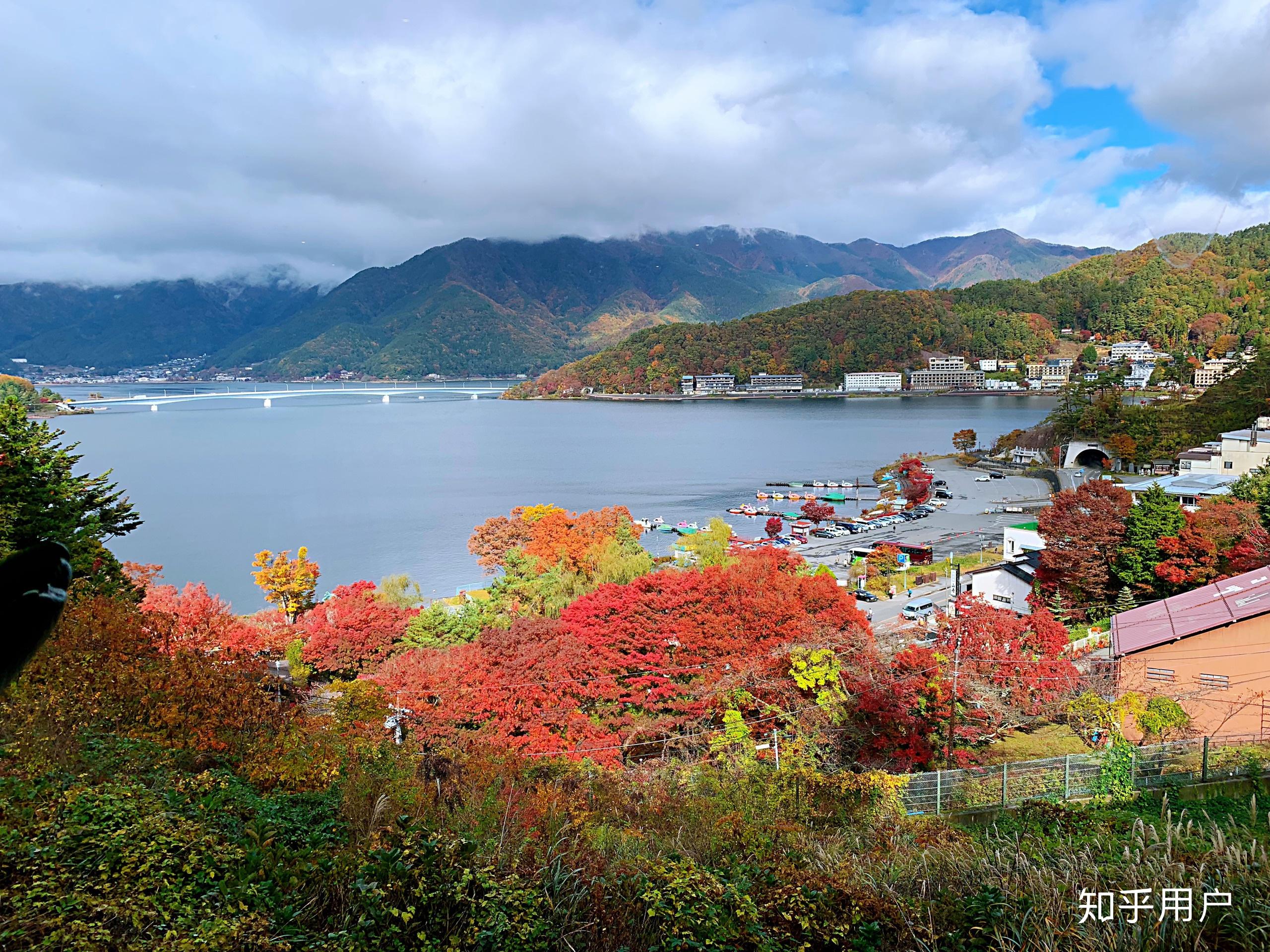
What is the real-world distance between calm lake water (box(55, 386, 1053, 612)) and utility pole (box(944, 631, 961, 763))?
12.6 metres

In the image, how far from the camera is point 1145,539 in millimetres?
10789

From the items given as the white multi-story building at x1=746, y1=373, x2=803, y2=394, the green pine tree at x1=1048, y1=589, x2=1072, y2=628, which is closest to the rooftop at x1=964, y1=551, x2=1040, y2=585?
the green pine tree at x1=1048, y1=589, x2=1072, y2=628

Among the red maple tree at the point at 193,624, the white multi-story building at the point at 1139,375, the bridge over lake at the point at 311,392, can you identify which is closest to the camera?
the red maple tree at the point at 193,624

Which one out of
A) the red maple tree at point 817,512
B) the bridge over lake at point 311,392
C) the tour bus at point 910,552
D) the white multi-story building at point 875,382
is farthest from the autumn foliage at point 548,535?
the white multi-story building at point 875,382

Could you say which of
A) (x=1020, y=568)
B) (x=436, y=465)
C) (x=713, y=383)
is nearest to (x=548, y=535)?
(x=1020, y=568)

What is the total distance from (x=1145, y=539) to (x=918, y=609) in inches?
132

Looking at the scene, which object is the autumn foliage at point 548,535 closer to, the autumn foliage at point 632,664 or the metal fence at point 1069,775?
the autumn foliage at point 632,664

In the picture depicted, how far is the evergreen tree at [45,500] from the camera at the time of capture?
824 centimetres

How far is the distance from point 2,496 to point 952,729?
963cm

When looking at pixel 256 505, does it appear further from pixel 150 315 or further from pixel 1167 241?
pixel 150 315

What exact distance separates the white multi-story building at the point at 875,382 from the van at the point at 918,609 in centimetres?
5936

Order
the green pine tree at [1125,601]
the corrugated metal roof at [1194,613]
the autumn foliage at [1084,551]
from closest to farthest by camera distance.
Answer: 1. the corrugated metal roof at [1194,613]
2. the green pine tree at [1125,601]
3. the autumn foliage at [1084,551]

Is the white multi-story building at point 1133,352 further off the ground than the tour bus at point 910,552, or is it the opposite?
the white multi-story building at point 1133,352

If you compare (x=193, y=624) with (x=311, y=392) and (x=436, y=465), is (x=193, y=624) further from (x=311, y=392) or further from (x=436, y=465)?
(x=311, y=392)
